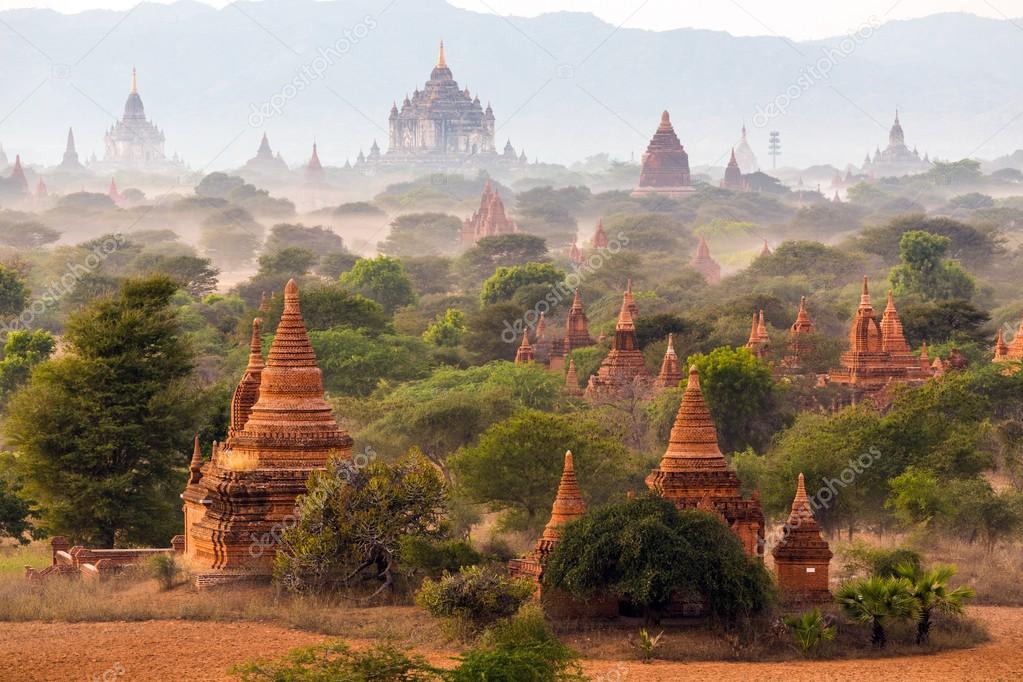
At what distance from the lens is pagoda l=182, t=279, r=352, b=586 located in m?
34.7

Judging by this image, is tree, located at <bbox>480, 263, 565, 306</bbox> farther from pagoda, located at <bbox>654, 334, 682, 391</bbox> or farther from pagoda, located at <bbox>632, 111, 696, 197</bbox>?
Result: pagoda, located at <bbox>632, 111, 696, 197</bbox>

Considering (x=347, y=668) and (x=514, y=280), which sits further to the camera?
(x=514, y=280)

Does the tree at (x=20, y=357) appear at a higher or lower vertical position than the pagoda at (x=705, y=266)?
lower

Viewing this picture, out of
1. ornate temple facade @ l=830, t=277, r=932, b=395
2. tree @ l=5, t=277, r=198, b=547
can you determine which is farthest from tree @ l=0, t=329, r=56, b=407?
tree @ l=5, t=277, r=198, b=547

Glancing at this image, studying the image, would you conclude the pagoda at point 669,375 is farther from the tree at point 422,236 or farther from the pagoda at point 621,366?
the tree at point 422,236

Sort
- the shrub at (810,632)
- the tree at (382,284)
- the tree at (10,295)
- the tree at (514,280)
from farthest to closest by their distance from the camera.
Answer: the tree at (382,284) → the tree at (514,280) → the tree at (10,295) → the shrub at (810,632)

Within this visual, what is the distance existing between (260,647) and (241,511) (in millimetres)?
4542

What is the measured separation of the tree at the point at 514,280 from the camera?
9850 centimetres

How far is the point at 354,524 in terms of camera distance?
33781 millimetres

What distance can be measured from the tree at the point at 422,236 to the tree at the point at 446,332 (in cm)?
8223

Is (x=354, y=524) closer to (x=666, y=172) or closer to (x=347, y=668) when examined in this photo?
(x=347, y=668)

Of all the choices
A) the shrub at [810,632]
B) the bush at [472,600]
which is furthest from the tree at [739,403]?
the bush at [472,600]

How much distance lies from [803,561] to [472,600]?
517 cm

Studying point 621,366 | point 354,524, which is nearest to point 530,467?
point 354,524
